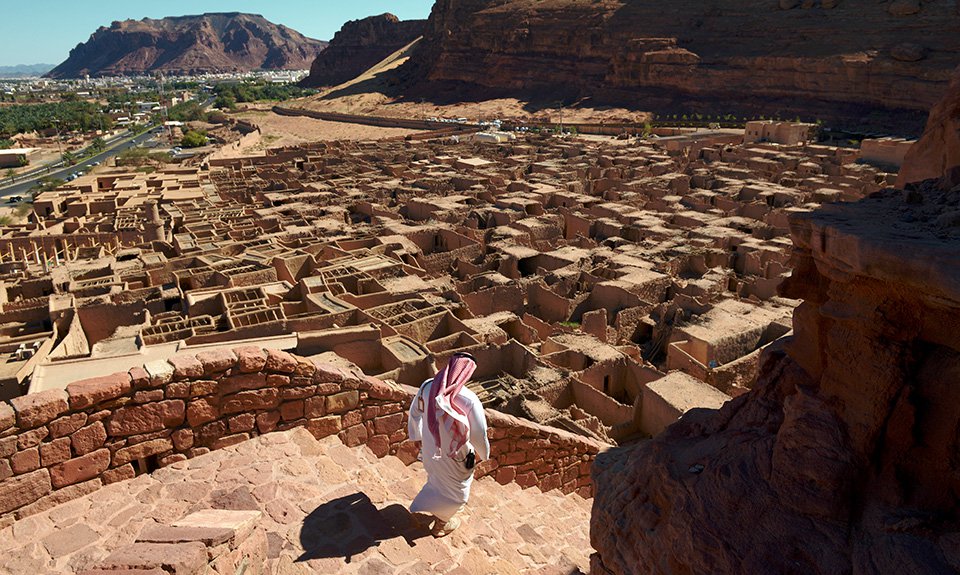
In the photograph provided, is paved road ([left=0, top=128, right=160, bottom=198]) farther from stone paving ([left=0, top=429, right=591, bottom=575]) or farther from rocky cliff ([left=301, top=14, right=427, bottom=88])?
rocky cliff ([left=301, top=14, right=427, bottom=88])

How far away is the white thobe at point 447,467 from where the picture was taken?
5.78 metres

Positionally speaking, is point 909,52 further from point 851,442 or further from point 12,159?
point 12,159

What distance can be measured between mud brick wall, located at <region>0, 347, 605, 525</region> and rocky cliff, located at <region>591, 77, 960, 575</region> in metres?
3.37

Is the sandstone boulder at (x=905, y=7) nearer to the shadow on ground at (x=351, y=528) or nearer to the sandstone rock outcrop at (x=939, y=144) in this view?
the sandstone rock outcrop at (x=939, y=144)

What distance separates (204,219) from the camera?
982 inches

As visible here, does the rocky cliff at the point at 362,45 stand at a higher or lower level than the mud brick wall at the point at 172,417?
higher

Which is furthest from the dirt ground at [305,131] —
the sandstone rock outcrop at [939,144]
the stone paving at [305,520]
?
the stone paving at [305,520]

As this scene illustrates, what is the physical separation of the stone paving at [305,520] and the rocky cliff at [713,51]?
5670cm

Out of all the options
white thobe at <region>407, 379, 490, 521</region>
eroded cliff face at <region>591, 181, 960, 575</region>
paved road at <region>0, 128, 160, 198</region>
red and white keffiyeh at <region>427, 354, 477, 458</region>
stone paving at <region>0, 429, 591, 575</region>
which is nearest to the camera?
eroded cliff face at <region>591, 181, 960, 575</region>

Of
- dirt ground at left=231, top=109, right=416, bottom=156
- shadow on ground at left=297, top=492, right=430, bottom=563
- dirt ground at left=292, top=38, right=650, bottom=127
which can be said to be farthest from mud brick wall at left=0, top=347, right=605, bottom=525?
dirt ground at left=292, top=38, right=650, bottom=127

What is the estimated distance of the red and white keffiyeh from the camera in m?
5.68

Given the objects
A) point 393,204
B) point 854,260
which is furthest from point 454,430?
point 393,204

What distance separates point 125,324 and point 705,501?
13.3 meters

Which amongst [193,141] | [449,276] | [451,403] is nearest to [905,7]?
[449,276]
